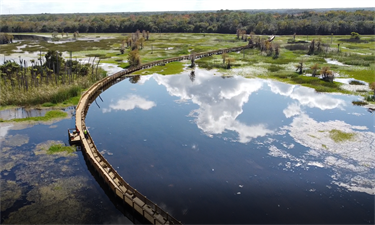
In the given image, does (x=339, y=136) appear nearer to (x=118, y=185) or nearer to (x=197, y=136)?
(x=197, y=136)

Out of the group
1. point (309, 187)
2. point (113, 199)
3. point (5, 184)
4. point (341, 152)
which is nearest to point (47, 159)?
point (5, 184)

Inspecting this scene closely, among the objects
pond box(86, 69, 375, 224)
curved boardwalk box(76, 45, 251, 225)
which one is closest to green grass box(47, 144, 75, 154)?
curved boardwalk box(76, 45, 251, 225)

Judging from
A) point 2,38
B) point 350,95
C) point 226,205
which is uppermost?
point 2,38

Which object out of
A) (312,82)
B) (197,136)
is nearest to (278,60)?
(312,82)

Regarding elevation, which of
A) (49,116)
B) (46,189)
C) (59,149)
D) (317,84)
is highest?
(317,84)

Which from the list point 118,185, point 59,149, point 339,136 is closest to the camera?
point 118,185

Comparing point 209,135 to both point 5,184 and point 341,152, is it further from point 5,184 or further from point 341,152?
point 5,184
